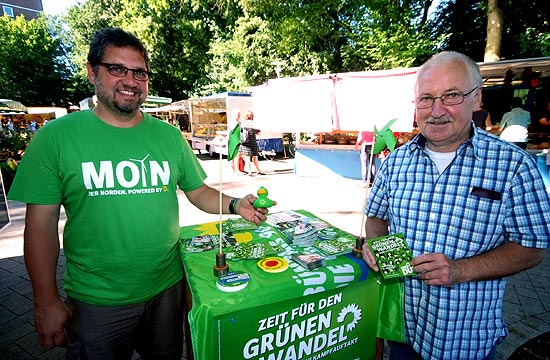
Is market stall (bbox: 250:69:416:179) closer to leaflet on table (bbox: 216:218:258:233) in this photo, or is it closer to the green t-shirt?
leaflet on table (bbox: 216:218:258:233)

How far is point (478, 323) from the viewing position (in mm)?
1401

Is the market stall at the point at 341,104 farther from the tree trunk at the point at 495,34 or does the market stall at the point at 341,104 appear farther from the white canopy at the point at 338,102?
the tree trunk at the point at 495,34

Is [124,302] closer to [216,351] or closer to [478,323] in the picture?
[216,351]

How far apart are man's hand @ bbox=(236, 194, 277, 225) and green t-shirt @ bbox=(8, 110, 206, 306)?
0.46 metres

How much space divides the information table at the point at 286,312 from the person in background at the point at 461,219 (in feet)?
0.74

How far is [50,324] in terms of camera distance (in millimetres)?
1443

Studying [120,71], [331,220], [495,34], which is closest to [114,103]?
[120,71]

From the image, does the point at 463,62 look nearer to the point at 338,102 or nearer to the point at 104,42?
the point at 104,42

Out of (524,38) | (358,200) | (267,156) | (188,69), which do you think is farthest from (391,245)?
(188,69)

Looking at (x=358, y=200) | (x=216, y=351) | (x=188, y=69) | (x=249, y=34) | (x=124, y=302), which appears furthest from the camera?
(x=188, y=69)

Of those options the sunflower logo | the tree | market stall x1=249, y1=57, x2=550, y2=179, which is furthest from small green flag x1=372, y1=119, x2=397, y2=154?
the tree

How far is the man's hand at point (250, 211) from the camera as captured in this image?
74.3 inches

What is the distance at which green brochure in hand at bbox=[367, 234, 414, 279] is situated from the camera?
1326mm

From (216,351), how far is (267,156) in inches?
494
